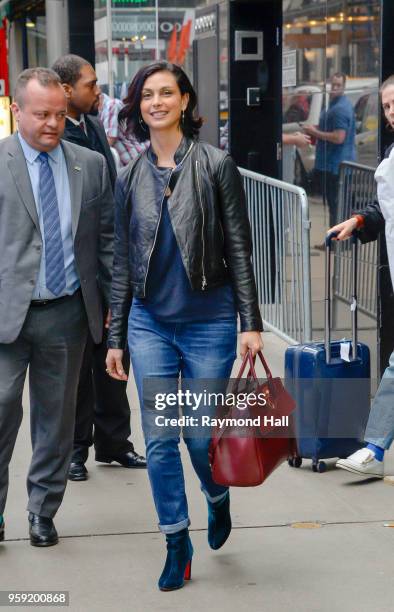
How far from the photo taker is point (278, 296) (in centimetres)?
869

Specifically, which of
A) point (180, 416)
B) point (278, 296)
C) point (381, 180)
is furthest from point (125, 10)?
point (180, 416)

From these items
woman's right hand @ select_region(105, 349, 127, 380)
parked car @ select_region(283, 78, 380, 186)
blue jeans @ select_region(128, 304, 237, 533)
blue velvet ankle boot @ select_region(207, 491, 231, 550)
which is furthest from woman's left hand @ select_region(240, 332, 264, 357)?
parked car @ select_region(283, 78, 380, 186)

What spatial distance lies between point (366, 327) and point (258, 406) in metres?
3.00

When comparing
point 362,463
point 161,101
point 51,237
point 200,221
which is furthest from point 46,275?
point 362,463

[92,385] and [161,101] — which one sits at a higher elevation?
[161,101]

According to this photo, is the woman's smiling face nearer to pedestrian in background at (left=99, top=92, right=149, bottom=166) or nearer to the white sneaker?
the white sneaker

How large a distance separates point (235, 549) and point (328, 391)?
1.27m

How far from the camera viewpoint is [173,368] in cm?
456

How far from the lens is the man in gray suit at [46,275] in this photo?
4.84 metres

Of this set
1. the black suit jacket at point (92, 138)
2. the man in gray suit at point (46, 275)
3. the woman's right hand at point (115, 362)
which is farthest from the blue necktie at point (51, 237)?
the black suit jacket at point (92, 138)

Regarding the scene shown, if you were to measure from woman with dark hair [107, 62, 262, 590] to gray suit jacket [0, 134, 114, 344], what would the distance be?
414 mm

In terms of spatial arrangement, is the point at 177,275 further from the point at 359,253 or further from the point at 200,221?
the point at 359,253

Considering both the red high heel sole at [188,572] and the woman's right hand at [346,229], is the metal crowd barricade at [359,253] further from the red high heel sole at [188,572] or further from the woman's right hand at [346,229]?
the red high heel sole at [188,572]

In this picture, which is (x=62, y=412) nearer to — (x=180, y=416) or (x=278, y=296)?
(x=180, y=416)
